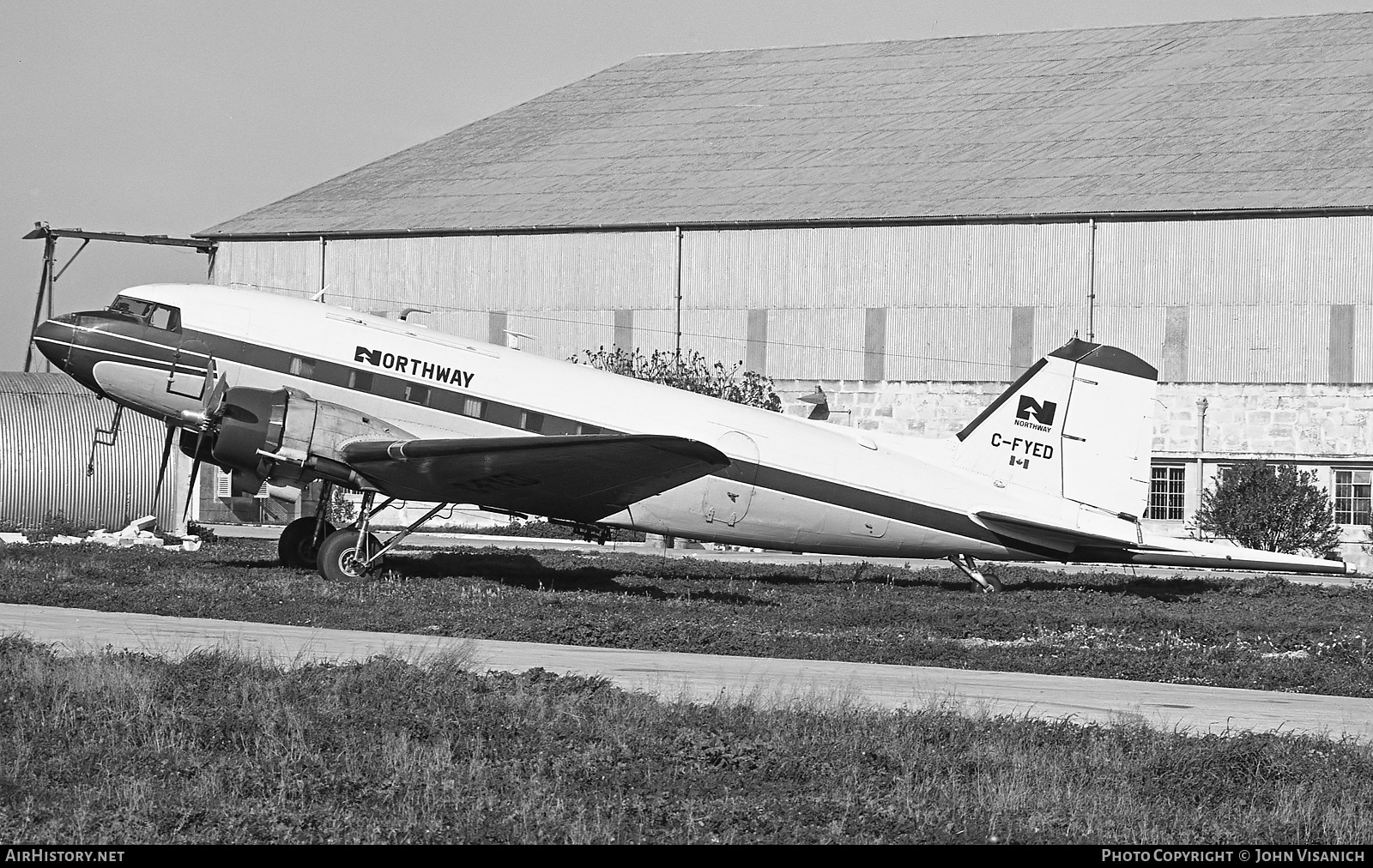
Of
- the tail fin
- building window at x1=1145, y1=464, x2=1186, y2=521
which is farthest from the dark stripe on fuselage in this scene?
building window at x1=1145, y1=464, x2=1186, y2=521

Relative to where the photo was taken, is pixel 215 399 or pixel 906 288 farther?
pixel 906 288

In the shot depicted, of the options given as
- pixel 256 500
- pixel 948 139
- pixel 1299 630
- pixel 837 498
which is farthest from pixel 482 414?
pixel 948 139

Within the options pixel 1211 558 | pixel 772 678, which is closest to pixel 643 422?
pixel 772 678

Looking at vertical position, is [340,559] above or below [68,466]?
below

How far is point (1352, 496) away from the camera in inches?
1815

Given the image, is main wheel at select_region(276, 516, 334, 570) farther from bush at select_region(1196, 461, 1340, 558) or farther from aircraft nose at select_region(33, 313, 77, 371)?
bush at select_region(1196, 461, 1340, 558)

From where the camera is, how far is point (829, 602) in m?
23.8

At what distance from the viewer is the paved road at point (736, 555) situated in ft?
115

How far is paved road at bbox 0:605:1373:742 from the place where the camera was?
14359mm

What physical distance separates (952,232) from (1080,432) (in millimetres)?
26754

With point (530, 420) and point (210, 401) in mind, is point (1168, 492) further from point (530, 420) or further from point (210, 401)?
point (210, 401)

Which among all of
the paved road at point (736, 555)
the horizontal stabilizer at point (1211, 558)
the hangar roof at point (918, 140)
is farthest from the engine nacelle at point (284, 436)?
the hangar roof at point (918, 140)

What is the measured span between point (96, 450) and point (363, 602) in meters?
22.1

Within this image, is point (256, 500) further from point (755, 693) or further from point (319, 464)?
point (755, 693)
